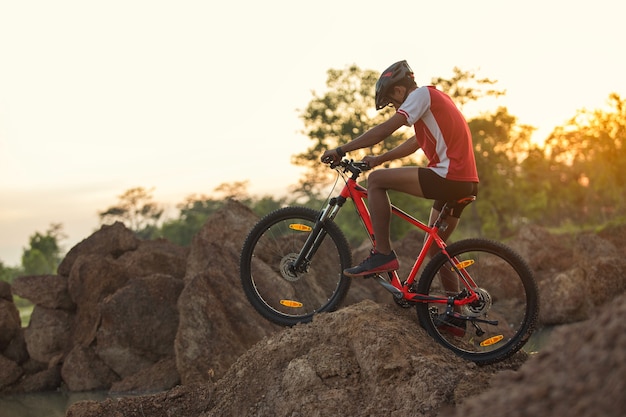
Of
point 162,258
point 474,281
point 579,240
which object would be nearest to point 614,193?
point 579,240

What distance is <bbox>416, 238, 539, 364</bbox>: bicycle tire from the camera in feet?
21.3

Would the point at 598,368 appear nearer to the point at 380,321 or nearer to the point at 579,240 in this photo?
the point at 380,321

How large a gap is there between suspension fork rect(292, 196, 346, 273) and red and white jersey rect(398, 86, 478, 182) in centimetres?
109

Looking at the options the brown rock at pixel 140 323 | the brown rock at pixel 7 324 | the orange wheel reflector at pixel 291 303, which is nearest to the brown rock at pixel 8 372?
the brown rock at pixel 7 324

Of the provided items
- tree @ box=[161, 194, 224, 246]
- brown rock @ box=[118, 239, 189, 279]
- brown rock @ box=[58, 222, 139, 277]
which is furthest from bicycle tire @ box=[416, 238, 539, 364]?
tree @ box=[161, 194, 224, 246]

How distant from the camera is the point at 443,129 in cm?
636

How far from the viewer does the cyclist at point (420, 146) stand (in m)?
6.32

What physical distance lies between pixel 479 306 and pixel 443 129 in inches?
62.1

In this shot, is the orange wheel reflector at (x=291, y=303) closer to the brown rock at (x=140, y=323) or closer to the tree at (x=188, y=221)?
the brown rock at (x=140, y=323)

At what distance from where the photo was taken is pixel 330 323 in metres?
6.66

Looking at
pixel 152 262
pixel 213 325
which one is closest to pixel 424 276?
pixel 213 325

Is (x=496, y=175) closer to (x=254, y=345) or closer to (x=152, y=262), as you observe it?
(x=152, y=262)

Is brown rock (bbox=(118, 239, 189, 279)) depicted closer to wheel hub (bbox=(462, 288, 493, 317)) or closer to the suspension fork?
the suspension fork

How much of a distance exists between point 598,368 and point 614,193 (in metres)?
44.8
